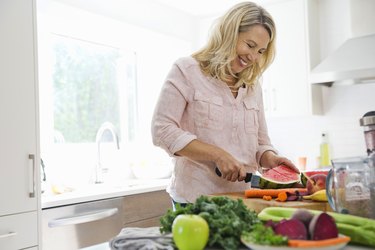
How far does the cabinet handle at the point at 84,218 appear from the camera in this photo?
215 centimetres

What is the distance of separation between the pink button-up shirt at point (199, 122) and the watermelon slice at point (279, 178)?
0.13 m

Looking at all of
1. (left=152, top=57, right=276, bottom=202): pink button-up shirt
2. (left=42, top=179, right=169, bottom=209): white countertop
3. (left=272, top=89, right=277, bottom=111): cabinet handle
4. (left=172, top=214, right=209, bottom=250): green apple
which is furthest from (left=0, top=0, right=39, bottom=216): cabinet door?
(left=272, top=89, right=277, bottom=111): cabinet handle

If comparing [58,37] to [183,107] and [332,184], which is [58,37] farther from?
[332,184]

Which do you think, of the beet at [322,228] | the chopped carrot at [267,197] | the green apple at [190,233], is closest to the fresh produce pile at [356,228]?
the beet at [322,228]

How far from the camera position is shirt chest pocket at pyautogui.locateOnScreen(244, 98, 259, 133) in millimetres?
1725

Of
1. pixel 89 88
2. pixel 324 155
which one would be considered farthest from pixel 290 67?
pixel 89 88

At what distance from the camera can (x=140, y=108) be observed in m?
3.73

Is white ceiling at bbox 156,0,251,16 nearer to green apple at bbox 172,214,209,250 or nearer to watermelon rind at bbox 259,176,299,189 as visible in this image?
watermelon rind at bbox 259,176,299,189

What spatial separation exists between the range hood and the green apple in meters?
2.48

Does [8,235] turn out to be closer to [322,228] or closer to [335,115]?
[322,228]

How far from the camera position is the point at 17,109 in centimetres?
200

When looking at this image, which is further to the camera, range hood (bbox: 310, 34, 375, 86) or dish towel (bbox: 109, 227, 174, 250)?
range hood (bbox: 310, 34, 375, 86)

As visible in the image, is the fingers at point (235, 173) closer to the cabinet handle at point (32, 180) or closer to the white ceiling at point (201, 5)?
the cabinet handle at point (32, 180)

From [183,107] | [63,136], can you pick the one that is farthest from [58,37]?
[183,107]
